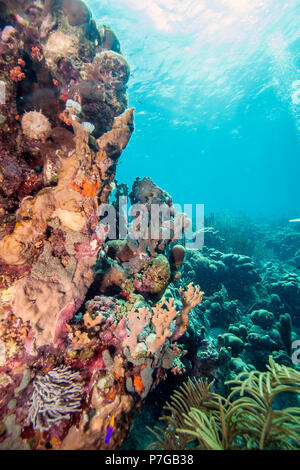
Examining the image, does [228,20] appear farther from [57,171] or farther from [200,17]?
[57,171]

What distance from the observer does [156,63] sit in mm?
17078

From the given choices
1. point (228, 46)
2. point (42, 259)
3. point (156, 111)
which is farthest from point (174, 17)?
point (42, 259)

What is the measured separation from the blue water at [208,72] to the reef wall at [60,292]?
45.7ft

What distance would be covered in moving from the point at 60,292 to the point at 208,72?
24.8 metres

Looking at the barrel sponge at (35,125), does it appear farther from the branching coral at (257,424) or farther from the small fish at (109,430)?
the branching coral at (257,424)

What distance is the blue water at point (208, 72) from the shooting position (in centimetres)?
1376

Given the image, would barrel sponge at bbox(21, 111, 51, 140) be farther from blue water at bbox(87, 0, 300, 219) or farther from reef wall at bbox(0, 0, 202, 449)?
blue water at bbox(87, 0, 300, 219)

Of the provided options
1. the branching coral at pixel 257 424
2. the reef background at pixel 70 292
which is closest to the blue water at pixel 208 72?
the reef background at pixel 70 292

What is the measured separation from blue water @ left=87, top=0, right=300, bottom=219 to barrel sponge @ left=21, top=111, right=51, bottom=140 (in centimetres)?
1416

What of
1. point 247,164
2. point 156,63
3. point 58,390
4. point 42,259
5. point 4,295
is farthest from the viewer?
point 247,164

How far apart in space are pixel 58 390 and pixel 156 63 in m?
22.0

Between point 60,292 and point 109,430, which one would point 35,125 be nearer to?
point 60,292
